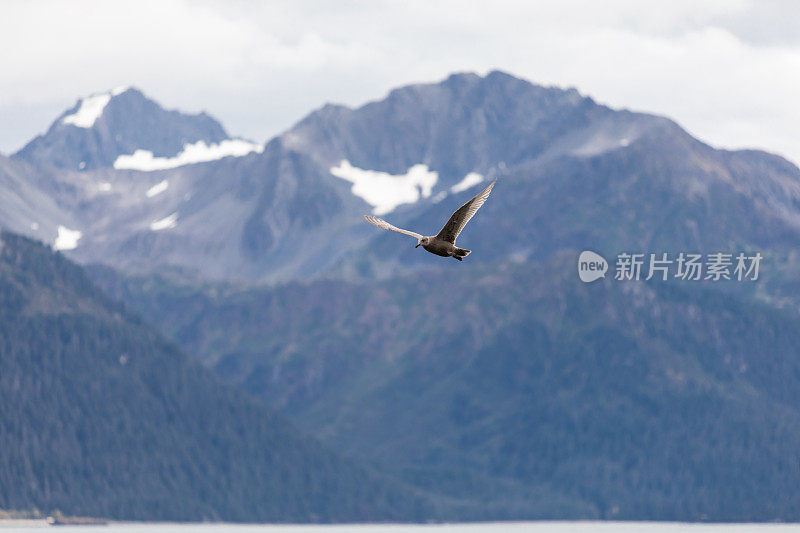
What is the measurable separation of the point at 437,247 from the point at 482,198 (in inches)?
158

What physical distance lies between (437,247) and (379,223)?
16.3 feet

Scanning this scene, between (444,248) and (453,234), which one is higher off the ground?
(453,234)

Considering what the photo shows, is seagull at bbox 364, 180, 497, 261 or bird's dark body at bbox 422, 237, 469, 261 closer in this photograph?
seagull at bbox 364, 180, 497, 261

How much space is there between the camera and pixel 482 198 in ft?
312

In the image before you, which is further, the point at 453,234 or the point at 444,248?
the point at 444,248

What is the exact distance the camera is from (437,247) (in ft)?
319

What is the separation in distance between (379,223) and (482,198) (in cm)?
797

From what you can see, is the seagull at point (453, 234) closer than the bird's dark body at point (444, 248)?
Yes

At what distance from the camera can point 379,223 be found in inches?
3971
